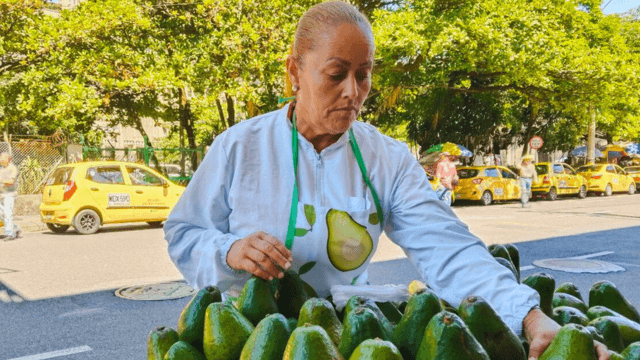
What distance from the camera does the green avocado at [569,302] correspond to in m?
1.68

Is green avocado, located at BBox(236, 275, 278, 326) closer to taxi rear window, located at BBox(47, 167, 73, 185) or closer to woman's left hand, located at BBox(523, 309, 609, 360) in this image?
woman's left hand, located at BBox(523, 309, 609, 360)

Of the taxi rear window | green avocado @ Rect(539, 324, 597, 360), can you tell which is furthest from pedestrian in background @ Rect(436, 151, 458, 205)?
green avocado @ Rect(539, 324, 597, 360)

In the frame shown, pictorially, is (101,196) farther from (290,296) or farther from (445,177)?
(290,296)

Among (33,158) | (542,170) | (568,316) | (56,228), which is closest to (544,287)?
(568,316)

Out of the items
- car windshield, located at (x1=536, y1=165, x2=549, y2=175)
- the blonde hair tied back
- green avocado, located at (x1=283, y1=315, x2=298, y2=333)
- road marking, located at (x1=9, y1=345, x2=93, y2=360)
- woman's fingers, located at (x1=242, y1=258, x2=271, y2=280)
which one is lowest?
road marking, located at (x1=9, y1=345, x2=93, y2=360)

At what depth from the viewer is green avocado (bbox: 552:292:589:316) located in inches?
66.3

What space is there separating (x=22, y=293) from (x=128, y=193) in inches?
270

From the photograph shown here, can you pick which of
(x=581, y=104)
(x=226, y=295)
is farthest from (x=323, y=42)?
(x=581, y=104)

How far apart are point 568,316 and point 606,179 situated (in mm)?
29731

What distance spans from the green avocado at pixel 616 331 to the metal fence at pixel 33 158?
18.3m

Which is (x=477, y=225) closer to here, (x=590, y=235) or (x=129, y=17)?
(x=590, y=235)

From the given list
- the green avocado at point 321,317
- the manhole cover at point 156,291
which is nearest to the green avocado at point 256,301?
the green avocado at point 321,317

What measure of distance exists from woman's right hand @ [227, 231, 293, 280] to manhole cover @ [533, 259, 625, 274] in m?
7.23

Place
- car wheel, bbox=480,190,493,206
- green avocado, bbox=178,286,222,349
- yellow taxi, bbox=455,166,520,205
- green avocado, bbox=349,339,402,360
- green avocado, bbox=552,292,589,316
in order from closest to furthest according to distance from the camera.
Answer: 1. green avocado, bbox=349,339,402,360
2. green avocado, bbox=178,286,222,349
3. green avocado, bbox=552,292,589,316
4. yellow taxi, bbox=455,166,520,205
5. car wheel, bbox=480,190,493,206
